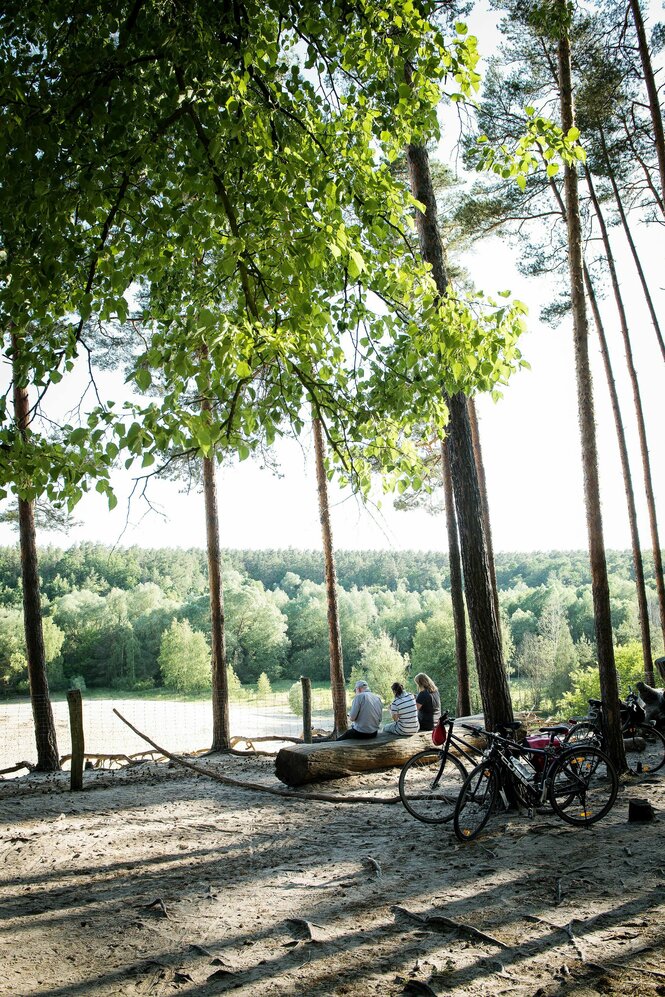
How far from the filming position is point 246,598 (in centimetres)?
6556

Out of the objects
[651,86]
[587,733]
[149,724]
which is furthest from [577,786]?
[149,724]

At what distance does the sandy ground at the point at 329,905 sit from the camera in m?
3.70

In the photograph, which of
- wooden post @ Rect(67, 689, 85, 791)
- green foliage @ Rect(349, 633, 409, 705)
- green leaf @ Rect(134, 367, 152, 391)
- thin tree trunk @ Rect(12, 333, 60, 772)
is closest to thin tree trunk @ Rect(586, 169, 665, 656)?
wooden post @ Rect(67, 689, 85, 791)

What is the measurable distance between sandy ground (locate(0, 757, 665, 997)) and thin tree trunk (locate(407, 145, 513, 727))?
1.20 metres

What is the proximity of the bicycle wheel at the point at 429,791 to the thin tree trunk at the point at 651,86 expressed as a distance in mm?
8154

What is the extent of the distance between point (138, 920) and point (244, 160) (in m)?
4.63

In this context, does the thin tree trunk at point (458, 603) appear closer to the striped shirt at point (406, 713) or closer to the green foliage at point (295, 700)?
the striped shirt at point (406, 713)

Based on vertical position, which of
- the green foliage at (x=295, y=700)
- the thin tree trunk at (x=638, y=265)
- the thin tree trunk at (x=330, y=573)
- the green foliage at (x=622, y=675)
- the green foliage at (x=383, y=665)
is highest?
the thin tree trunk at (x=638, y=265)

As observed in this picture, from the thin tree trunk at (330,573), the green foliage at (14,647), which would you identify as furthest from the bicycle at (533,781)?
the green foliage at (14,647)

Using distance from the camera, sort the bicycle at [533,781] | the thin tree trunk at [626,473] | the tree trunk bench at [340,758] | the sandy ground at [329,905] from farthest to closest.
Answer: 1. the thin tree trunk at [626,473]
2. the tree trunk bench at [340,758]
3. the bicycle at [533,781]
4. the sandy ground at [329,905]

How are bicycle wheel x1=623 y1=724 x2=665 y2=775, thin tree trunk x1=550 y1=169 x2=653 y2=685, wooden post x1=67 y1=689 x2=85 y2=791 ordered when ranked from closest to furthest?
bicycle wheel x1=623 y1=724 x2=665 y2=775
wooden post x1=67 y1=689 x2=85 y2=791
thin tree trunk x1=550 y1=169 x2=653 y2=685

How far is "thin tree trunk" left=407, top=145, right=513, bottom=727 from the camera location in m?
7.33

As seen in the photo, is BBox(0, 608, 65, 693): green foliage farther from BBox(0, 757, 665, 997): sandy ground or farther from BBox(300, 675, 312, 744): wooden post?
BBox(0, 757, 665, 997): sandy ground

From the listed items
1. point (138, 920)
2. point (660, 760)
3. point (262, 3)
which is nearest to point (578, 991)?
point (138, 920)
